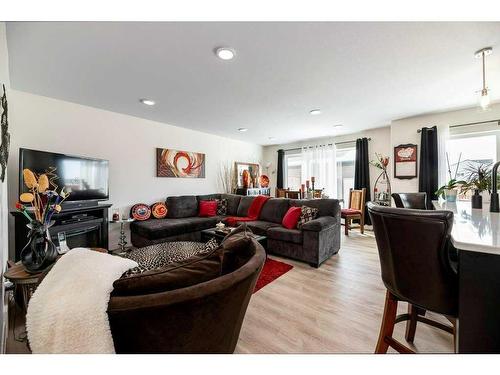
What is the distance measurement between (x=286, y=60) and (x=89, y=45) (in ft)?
5.60

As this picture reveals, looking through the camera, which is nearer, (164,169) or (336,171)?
(164,169)

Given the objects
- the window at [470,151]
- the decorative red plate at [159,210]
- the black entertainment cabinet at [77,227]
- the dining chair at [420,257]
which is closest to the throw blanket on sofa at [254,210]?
the decorative red plate at [159,210]

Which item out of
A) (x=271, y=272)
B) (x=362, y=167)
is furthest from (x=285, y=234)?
(x=362, y=167)

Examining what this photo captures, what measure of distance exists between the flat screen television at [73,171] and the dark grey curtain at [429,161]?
5.33 meters

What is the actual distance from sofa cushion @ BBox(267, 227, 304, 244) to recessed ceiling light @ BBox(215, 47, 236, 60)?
7.22 feet

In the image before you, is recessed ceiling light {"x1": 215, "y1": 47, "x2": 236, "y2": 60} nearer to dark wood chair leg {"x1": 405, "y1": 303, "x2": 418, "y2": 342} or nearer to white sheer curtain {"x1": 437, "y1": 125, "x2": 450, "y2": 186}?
dark wood chair leg {"x1": 405, "y1": 303, "x2": 418, "y2": 342}

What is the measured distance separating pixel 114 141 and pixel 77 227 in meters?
1.57

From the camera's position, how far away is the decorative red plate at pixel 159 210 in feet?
12.4

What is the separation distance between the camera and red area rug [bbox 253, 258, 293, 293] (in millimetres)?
2238

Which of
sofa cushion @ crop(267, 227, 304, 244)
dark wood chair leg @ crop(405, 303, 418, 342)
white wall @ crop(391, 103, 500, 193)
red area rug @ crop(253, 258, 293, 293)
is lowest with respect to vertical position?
red area rug @ crop(253, 258, 293, 293)

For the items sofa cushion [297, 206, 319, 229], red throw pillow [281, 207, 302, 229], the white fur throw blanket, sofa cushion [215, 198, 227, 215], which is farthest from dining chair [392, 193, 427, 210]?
sofa cushion [215, 198, 227, 215]
